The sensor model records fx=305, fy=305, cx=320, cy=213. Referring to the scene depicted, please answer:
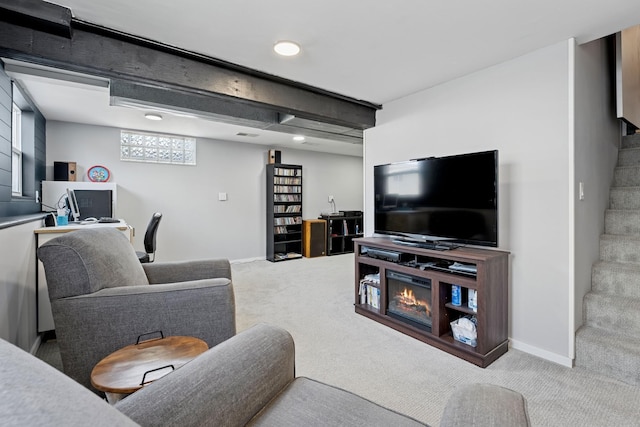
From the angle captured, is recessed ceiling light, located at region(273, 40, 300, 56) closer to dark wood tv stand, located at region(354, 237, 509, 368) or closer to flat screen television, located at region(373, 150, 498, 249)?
flat screen television, located at region(373, 150, 498, 249)

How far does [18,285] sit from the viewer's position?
6.45 feet

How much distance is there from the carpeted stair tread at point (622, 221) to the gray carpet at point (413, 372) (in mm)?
1301

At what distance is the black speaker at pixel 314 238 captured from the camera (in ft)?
20.4

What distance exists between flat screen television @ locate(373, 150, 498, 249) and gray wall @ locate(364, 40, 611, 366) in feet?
1.01

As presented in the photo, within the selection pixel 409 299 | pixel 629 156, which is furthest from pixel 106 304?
pixel 629 156

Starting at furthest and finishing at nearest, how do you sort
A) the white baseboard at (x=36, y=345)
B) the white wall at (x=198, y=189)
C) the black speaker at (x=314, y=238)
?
1. the black speaker at (x=314, y=238)
2. the white wall at (x=198, y=189)
3. the white baseboard at (x=36, y=345)

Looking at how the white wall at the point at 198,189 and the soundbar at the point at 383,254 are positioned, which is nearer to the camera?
the soundbar at the point at 383,254

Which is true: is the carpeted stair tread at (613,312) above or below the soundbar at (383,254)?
below

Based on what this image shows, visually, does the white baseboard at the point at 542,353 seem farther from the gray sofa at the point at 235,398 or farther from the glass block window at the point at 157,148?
the glass block window at the point at 157,148

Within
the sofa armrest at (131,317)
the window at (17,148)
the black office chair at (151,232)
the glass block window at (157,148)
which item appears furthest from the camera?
the glass block window at (157,148)

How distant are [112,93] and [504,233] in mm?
3464

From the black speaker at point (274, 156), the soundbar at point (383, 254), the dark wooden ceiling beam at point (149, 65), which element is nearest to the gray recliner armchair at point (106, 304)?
the dark wooden ceiling beam at point (149, 65)

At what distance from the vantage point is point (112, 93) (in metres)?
2.59

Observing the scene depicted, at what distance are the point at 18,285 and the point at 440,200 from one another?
10.1 ft
